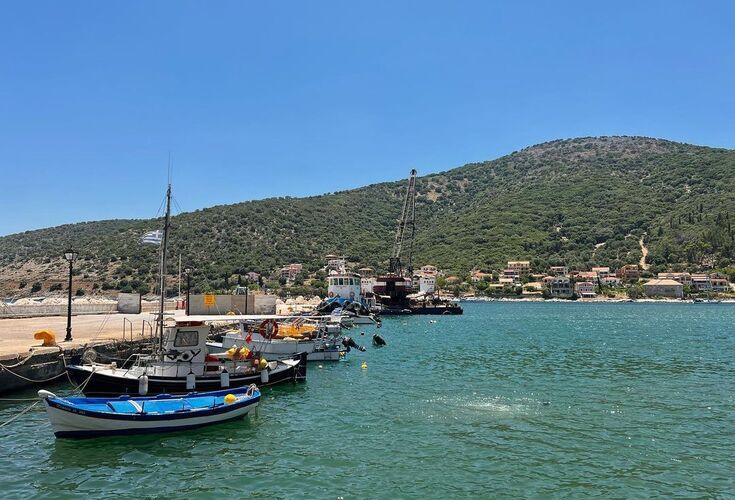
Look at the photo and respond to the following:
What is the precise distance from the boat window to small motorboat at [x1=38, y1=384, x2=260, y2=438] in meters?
4.46

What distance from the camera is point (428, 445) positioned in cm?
1712

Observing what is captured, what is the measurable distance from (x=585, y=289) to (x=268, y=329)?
487 feet

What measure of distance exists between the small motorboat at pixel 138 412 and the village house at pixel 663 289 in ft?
544

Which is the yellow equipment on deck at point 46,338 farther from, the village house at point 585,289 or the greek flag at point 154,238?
the village house at point 585,289

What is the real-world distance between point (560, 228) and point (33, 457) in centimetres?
20143

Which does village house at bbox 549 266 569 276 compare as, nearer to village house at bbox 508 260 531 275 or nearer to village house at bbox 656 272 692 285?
village house at bbox 508 260 531 275

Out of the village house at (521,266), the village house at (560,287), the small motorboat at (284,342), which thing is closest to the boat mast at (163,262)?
the small motorboat at (284,342)

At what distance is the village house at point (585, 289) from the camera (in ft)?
537

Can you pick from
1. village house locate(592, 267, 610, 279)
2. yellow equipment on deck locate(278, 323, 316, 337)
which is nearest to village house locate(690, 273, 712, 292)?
village house locate(592, 267, 610, 279)

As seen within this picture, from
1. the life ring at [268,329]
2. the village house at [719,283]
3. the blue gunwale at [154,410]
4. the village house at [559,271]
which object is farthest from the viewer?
the village house at [559,271]

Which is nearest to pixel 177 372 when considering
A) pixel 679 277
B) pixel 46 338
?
pixel 46 338

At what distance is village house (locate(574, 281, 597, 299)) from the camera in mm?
163625

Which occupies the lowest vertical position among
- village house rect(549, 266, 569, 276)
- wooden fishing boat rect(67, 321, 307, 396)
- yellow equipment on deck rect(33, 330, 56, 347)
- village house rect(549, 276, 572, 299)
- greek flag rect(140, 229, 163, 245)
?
wooden fishing boat rect(67, 321, 307, 396)

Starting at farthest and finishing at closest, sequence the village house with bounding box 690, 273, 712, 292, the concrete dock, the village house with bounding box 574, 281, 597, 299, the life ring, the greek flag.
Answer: the village house with bounding box 690, 273, 712, 292
the village house with bounding box 574, 281, 597, 299
the life ring
the greek flag
the concrete dock
